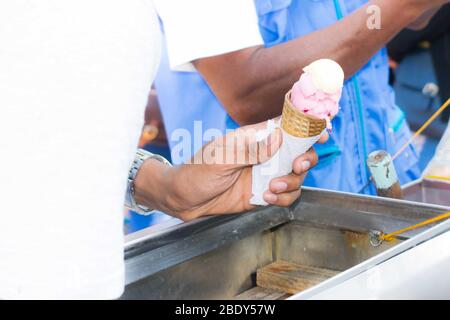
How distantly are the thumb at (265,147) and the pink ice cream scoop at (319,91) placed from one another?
8 centimetres

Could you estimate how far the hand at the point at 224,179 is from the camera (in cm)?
110

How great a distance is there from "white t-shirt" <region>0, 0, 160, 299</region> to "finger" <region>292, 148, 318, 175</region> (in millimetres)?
414

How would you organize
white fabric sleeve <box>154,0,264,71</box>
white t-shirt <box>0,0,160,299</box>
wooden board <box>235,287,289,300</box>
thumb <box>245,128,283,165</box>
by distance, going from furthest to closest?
1. white fabric sleeve <box>154,0,264,71</box>
2. wooden board <box>235,287,289,300</box>
3. thumb <box>245,128,283,165</box>
4. white t-shirt <box>0,0,160,299</box>

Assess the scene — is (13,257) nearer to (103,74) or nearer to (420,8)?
(103,74)

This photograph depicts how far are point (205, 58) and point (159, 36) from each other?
2.01 feet

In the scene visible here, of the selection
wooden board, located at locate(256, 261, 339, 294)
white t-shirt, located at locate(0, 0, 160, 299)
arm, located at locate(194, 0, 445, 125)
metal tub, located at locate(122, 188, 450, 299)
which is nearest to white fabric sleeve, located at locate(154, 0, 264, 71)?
arm, located at locate(194, 0, 445, 125)

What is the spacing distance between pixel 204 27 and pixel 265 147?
1.33 feet

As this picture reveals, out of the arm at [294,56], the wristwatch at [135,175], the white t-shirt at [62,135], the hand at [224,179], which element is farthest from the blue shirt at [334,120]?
the white t-shirt at [62,135]

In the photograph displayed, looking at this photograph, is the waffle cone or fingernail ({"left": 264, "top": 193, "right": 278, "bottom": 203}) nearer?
the waffle cone

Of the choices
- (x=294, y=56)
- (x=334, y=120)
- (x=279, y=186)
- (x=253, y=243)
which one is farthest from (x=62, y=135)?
(x=334, y=120)

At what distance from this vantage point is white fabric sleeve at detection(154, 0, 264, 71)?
4.50ft

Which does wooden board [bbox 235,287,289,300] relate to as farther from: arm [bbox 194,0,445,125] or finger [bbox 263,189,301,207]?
arm [bbox 194,0,445,125]

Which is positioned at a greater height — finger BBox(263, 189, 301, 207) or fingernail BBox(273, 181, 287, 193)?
fingernail BBox(273, 181, 287, 193)

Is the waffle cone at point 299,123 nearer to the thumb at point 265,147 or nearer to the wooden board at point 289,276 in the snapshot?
the thumb at point 265,147
